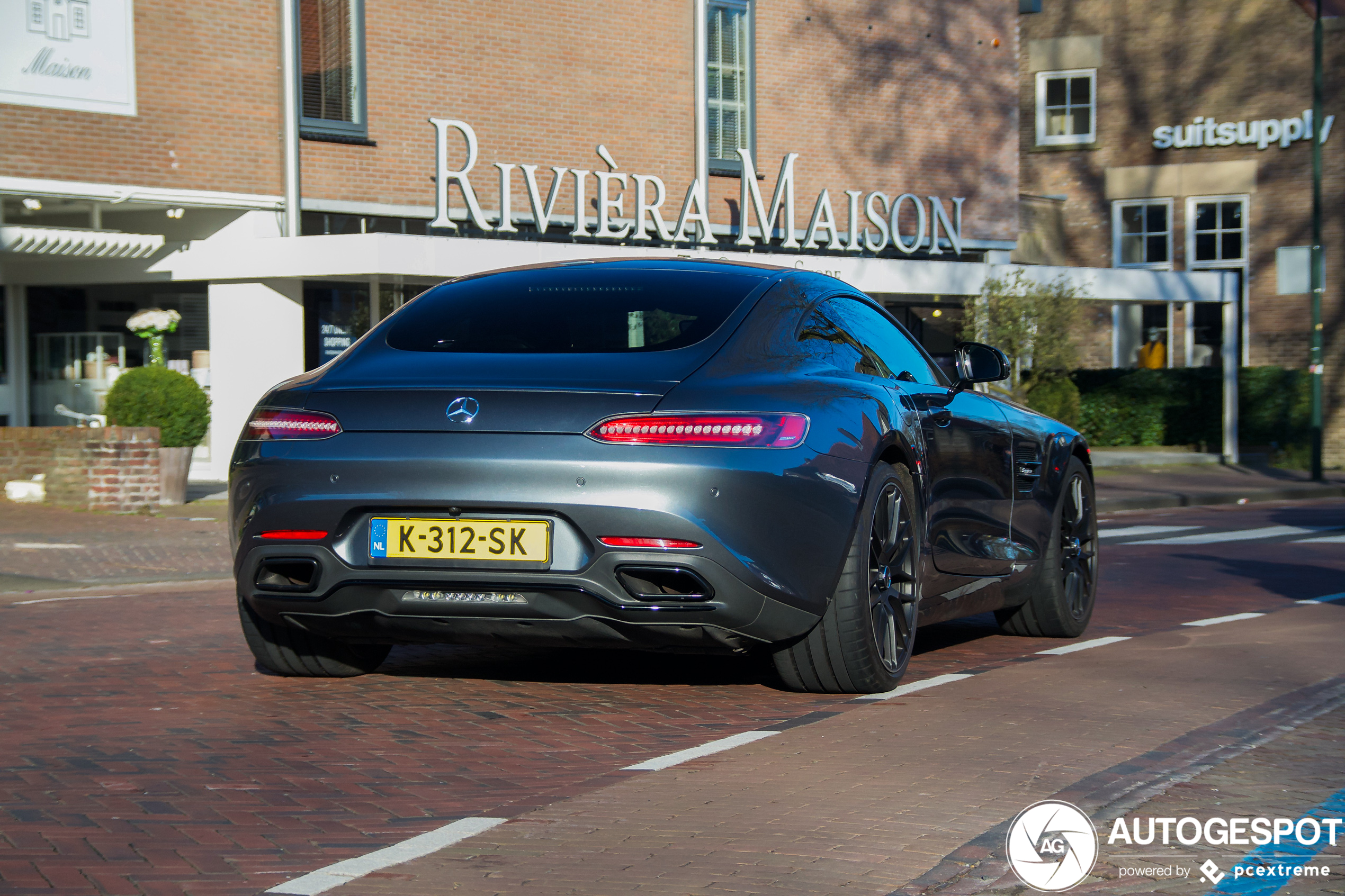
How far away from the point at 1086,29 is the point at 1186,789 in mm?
33400

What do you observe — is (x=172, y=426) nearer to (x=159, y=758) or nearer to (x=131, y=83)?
(x=131, y=83)

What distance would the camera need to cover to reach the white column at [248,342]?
777 inches

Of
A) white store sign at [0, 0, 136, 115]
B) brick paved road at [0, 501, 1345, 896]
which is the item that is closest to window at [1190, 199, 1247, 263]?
white store sign at [0, 0, 136, 115]

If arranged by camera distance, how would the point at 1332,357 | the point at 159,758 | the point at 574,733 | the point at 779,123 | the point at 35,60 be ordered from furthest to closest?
1. the point at 1332,357
2. the point at 779,123
3. the point at 35,60
4. the point at 574,733
5. the point at 159,758

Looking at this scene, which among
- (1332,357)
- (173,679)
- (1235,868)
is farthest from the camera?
(1332,357)

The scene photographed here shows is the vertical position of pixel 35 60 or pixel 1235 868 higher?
pixel 35 60

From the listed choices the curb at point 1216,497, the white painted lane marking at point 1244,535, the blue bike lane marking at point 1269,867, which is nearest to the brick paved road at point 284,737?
the blue bike lane marking at point 1269,867

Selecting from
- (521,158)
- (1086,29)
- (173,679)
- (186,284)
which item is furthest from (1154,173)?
(173,679)

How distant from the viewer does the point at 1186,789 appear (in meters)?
4.54

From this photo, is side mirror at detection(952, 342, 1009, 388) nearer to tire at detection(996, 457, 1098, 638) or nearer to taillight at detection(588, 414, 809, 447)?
tire at detection(996, 457, 1098, 638)

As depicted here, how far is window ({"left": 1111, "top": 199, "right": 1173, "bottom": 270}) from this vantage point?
34.9 metres

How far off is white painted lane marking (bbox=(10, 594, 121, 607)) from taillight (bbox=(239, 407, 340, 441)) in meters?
4.80

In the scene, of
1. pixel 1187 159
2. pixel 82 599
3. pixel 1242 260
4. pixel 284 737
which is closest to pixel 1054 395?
pixel 1242 260

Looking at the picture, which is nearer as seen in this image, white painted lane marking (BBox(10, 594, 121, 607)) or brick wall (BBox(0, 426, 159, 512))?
white painted lane marking (BBox(10, 594, 121, 607))
